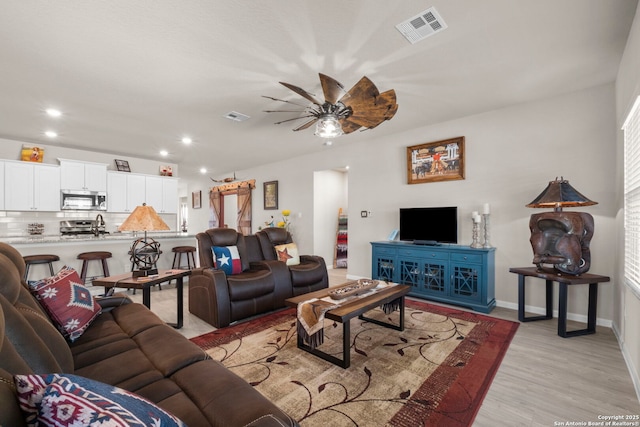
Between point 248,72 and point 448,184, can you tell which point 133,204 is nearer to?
point 248,72

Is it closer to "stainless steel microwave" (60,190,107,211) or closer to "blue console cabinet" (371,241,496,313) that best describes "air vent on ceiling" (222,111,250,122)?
"blue console cabinet" (371,241,496,313)

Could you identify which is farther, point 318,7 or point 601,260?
point 601,260

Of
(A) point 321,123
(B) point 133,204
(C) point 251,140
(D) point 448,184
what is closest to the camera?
(A) point 321,123

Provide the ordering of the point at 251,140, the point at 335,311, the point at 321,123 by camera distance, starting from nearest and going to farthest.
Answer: the point at 335,311, the point at 321,123, the point at 251,140

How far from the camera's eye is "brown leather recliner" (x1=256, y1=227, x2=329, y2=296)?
392cm

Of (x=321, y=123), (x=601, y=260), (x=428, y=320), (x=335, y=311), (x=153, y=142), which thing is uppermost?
(x=153, y=142)

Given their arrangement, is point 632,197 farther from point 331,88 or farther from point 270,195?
point 270,195

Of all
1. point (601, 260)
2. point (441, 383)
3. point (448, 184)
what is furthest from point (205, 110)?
point (601, 260)

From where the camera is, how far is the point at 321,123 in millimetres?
2844

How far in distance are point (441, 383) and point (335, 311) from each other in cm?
90

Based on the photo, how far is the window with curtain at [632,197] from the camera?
2.20 meters

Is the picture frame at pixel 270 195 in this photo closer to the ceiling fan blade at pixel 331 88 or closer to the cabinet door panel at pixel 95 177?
the cabinet door panel at pixel 95 177

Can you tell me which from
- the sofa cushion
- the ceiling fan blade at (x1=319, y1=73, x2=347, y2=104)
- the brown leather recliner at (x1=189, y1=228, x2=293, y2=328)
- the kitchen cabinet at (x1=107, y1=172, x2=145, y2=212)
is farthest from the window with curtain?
the kitchen cabinet at (x1=107, y1=172, x2=145, y2=212)

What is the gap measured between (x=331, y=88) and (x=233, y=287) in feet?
7.45
